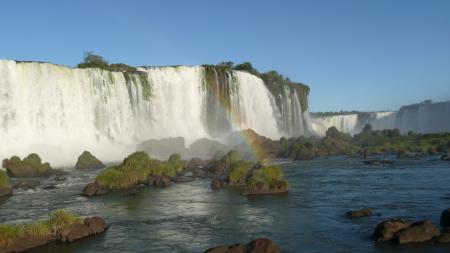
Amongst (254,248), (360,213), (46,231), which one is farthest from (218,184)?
(254,248)

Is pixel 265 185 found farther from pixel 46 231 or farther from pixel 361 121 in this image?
pixel 361 121

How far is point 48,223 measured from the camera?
60.6ft

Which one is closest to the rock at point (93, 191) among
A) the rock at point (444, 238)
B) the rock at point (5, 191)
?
the rock at point (5, 191)

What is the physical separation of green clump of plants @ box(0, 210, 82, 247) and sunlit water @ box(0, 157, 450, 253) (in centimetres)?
76

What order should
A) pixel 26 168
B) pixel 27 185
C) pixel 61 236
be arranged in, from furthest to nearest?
pixel 26 168 < pixel 27 185 < pixel 61 236

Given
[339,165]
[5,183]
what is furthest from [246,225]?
[339,165]

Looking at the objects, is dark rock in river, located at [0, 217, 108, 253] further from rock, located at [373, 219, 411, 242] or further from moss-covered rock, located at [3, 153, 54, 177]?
moss-covered rock, located at [3, 153, 54, 177]

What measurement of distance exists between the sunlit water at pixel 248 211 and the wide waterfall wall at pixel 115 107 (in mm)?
16332

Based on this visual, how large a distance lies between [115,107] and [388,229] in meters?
44.6

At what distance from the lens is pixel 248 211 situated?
74.6 ft

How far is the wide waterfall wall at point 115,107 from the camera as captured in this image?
48875 millimetres

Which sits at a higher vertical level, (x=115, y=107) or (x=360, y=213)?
(x=115, y=107)

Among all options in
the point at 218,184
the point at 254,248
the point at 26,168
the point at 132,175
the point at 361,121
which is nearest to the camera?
the point at 254,248

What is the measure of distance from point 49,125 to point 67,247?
3621cm
